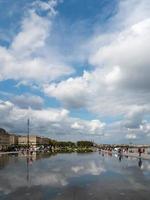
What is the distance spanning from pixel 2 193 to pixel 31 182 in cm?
525

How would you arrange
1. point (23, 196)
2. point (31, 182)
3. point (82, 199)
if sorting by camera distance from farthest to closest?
point (31, 182), point (23, 196), point (82, 199)

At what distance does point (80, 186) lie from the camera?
945 inches

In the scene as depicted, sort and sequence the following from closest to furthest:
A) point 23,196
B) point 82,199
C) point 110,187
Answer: point 82,199, point 23,196, point 110,187

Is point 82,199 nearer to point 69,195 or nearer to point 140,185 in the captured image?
point 69,195

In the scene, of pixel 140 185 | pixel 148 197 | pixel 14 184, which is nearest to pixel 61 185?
pixel 14 184

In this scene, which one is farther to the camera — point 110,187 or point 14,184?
point 14,184

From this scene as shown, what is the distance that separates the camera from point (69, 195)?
787 inches

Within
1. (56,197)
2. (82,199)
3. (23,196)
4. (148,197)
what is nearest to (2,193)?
(23,196)

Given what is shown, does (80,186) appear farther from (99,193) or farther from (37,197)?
(37,197)

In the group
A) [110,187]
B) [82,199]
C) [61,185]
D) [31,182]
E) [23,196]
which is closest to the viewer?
[82,199]

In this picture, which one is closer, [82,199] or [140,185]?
[82,199]

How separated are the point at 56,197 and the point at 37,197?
1.00 metres

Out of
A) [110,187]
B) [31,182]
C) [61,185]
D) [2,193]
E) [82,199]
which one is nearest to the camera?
[82,199]

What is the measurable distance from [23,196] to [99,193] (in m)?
4.23
